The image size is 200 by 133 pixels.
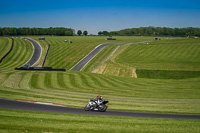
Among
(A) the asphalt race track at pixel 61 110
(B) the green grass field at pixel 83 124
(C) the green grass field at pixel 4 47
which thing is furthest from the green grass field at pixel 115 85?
(C) the green grass field at pixel 4 47

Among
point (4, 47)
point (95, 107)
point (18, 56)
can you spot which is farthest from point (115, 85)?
point (4, 47)

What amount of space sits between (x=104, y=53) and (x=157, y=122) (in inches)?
2802

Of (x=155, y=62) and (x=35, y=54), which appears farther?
(x=35, y=54)

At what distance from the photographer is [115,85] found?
46.0 m

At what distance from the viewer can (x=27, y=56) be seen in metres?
93.0

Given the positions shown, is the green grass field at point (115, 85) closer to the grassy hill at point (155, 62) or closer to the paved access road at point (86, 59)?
the grassy hill at point (155, 62)

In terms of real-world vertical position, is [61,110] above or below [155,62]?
below

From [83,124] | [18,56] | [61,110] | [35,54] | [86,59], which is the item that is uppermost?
[35,54]

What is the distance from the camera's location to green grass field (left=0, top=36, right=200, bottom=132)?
1911cm

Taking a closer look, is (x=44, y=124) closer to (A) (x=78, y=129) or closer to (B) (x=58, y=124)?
(B) (x=58, y=124)

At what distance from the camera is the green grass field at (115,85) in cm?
1911

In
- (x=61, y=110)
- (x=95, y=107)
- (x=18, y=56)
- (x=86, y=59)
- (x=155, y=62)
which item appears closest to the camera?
(x=61, y=110)

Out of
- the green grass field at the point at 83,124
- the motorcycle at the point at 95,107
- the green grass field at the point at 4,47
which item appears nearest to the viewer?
the green grass field at the point at 83,124

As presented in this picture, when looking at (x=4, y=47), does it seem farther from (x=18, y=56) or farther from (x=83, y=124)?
(x=83, y=124)
